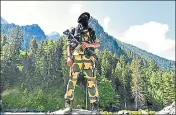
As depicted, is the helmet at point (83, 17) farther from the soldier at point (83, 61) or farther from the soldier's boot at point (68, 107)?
the soldier's boot at point (68, 107)

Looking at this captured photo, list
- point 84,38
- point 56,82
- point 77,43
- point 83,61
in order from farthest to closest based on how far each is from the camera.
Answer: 1. point 56,82
2. point 84,38
3. point 77,43
4. point 83,61

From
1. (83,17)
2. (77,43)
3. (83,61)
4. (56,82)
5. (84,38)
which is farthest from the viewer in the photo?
(56,82)

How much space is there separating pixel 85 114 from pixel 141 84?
11058 centimetres

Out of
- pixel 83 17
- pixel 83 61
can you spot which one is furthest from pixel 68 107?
pixel 83 17

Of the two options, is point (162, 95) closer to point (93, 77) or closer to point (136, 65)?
point (136, 65)

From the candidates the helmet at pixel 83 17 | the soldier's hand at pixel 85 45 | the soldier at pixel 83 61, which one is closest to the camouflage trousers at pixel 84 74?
the soldier at pixel 83 61

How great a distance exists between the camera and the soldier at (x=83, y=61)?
8797mm

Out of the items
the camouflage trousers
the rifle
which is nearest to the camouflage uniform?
the camouflage trousers

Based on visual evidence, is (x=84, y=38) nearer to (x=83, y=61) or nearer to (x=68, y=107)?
(x=83, y=61)

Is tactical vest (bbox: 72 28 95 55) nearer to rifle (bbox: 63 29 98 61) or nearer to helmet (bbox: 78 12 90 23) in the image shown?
rifle (bbox: 63 29 98 61)

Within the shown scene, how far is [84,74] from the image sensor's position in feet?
28.9

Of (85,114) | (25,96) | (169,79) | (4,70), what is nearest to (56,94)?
(25,96)

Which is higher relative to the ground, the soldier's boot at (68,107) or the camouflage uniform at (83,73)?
the camouflage uniform at (83,73)

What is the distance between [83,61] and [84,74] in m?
0.35
